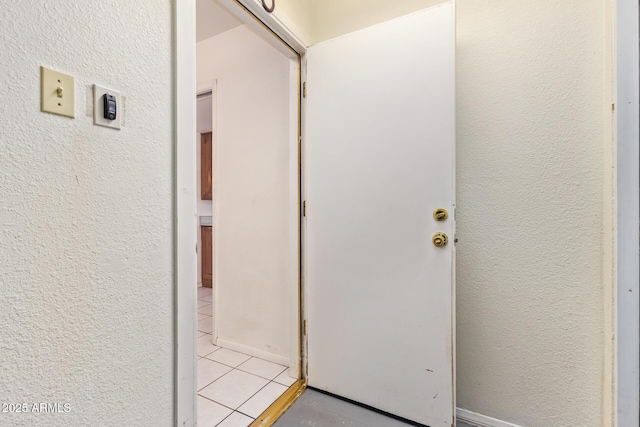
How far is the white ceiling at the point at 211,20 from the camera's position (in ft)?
6.24

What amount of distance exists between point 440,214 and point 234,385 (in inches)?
60.6

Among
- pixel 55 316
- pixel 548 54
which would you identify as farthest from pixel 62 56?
pixel 548 54

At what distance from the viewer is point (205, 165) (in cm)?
393

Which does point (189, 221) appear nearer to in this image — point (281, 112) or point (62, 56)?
point (62, 56)

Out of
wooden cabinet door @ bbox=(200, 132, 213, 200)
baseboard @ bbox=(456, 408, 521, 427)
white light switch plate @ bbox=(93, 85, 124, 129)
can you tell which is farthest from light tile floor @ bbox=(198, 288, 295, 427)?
wooden cabinet door @ bbox=(200, 132, 213, 200)

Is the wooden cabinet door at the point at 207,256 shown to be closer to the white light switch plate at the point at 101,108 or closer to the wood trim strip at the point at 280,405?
the wood trim strip at the point at 280,405

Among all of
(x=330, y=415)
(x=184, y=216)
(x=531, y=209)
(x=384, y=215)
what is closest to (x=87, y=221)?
(x=184, y=216)

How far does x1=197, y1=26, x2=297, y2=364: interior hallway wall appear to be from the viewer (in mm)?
1947

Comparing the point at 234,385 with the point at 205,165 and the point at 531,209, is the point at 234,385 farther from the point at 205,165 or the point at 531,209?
the point at 205,165

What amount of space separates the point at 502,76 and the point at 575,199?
63 cm

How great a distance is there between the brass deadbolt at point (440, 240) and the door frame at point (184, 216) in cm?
103

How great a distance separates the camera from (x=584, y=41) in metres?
1.19

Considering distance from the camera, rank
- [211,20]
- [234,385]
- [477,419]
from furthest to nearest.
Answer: [211,20], [234,385], [477,419]

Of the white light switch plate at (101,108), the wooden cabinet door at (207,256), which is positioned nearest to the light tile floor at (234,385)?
the white light switch plate at (101,108)
